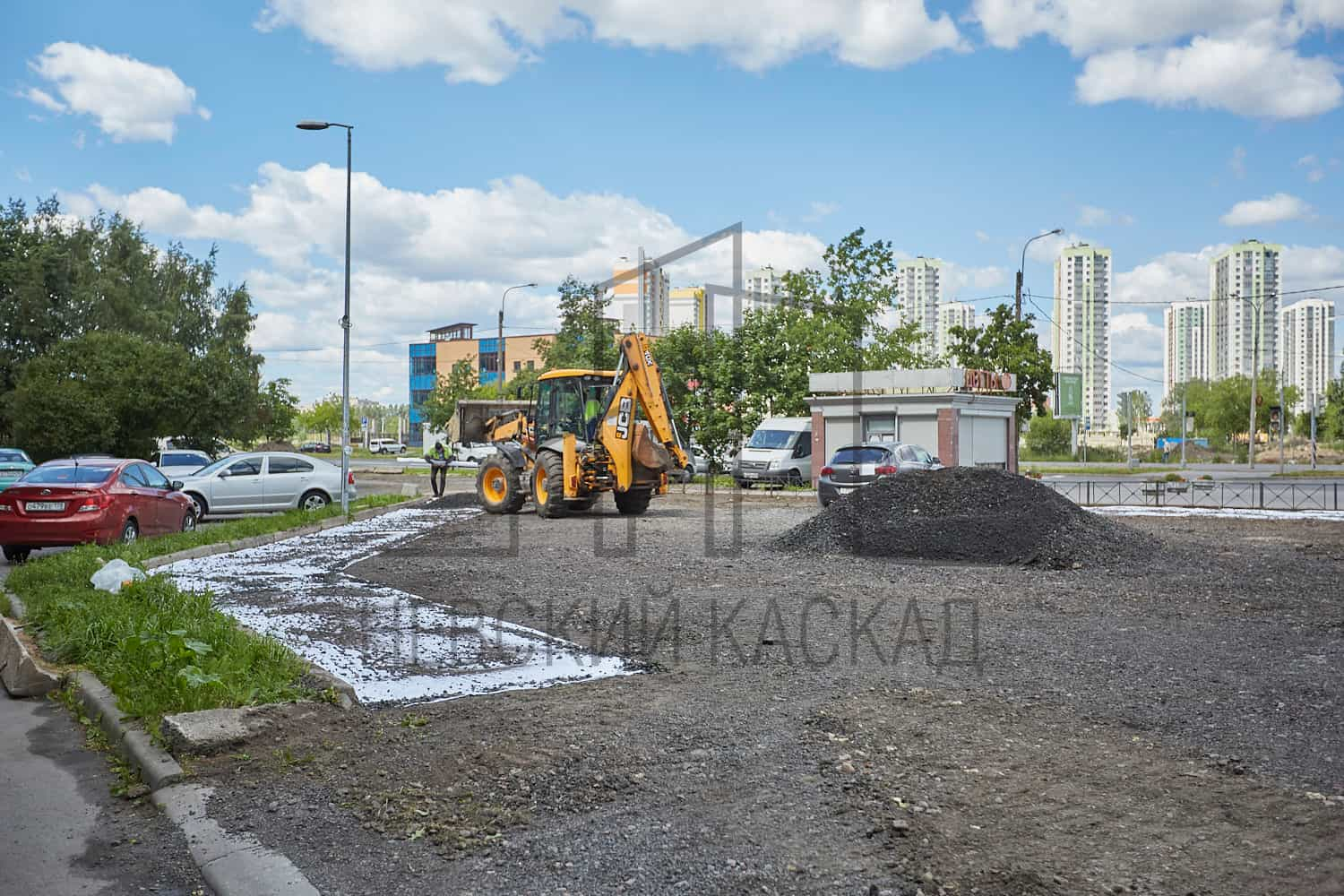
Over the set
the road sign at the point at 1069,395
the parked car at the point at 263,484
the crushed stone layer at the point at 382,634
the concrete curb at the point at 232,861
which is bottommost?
the concrete curb at the point at 232,861

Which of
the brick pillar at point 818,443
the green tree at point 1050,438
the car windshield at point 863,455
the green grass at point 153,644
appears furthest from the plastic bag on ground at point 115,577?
the green tree at point 1050,438

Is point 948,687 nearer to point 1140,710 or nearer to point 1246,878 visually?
point 1140,710

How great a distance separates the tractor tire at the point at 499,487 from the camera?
23625 millimetres

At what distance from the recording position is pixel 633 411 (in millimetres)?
21219

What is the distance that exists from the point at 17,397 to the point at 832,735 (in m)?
39.1

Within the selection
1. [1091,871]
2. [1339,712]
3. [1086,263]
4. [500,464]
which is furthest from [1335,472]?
[1091,871]

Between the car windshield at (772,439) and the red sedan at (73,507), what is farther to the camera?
the car windshield at (772,439)

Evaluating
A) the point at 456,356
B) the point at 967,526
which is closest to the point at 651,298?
the point at 967,526

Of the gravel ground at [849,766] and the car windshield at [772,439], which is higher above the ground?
the car windshield at [772,439]

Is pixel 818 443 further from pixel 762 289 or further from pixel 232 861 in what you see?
pixel 232 861

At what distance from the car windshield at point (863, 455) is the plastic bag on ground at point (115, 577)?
52.8 feet

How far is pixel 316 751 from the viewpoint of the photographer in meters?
5.72

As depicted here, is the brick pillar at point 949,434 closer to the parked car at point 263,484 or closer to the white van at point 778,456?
the white van at point 778,456

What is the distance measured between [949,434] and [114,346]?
28833 millimetres
